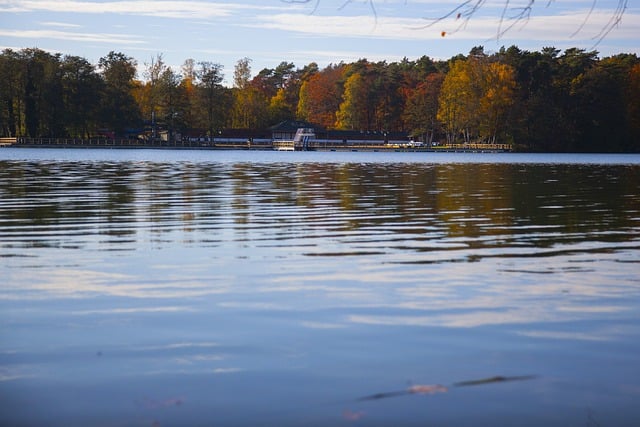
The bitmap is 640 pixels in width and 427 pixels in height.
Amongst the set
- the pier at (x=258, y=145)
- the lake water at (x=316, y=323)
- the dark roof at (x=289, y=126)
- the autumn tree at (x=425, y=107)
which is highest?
the autumn tree at (x=425, y=107)

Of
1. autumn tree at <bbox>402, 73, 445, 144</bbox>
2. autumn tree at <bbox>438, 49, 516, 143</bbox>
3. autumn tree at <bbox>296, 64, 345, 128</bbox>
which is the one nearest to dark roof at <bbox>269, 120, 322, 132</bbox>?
autumn tree at <bbox>402, 73, 445, 144</bbox>

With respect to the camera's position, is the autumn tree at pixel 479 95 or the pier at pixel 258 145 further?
the autumn tree at pixel 479 95

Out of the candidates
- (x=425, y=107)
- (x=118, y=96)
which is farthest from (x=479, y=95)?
(x=118, y=96)

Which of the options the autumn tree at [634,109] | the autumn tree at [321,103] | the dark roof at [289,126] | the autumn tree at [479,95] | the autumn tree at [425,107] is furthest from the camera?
the autumn tree at [321,103]

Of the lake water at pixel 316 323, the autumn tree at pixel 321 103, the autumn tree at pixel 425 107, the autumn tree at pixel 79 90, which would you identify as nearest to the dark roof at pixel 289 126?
the autumn tree at pixel 425 107

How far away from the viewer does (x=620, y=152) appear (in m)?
139

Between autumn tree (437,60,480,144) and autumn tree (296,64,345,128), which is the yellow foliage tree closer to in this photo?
autumn tree (296,64,345,128)

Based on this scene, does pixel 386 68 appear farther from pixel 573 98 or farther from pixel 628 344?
pixel 628 344

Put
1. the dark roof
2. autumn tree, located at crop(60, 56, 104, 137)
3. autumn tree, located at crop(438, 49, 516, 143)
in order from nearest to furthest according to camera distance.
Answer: autumn tree, located at crop(60, 56, 104, 137) → autumn tree, located at crop(438, 49, 516, 143) → the dark roof

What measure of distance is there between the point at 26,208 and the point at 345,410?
56.1 feet

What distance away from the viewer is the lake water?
6367mm

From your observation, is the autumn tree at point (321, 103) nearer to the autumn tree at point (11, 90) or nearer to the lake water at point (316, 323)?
the autumn tree at point (11, 90)

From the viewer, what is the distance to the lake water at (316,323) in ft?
20.9

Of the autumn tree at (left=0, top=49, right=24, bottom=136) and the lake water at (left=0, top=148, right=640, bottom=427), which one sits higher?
the autumn tree at (left=0, top=49, right=24, bottom=136)
